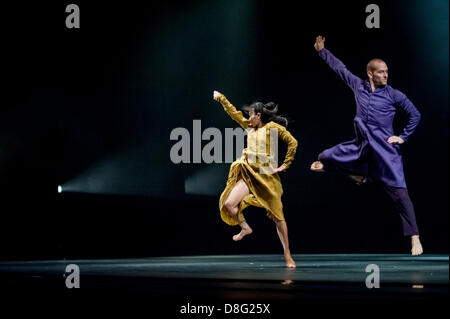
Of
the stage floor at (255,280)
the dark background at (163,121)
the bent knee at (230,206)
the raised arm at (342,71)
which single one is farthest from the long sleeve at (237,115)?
the dark background at (163,121)

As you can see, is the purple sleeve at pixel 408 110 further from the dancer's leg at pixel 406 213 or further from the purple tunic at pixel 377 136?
the dancer's leg at pixel 406 213

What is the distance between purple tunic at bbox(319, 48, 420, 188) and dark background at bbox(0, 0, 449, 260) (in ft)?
7.23

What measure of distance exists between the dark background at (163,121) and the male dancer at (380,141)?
2210 millimetres

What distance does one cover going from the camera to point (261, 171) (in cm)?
544

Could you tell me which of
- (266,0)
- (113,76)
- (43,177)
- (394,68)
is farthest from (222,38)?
(43,177)

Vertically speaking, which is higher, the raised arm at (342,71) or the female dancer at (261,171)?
the raised arm at (342,71)

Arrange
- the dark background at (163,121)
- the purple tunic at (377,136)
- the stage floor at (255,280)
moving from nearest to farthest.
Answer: the stage floor at (255,280) → the purple tunic at (377,136) → the dark background at (163,121)

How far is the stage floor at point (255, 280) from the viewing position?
142 inches

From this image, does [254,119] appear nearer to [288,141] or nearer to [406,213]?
[288,141]

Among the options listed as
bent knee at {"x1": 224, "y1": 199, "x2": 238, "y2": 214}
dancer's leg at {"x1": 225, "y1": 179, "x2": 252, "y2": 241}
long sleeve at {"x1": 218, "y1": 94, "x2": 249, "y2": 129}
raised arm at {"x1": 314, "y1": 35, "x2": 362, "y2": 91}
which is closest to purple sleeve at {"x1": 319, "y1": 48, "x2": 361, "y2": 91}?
raised arm at {"x1": 314, "y1": 35, "x2": 362, "y2": 91}

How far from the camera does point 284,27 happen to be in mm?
7367

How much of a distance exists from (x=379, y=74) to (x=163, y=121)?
10.7 ft

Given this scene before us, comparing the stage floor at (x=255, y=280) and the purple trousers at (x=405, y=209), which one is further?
the purple trousers at (x=405, y=209)

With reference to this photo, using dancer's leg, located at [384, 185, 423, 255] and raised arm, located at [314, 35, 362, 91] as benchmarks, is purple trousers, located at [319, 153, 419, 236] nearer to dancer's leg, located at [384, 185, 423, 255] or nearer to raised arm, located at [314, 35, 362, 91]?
dancer's leg, located at [384, 185, 423, 255]
